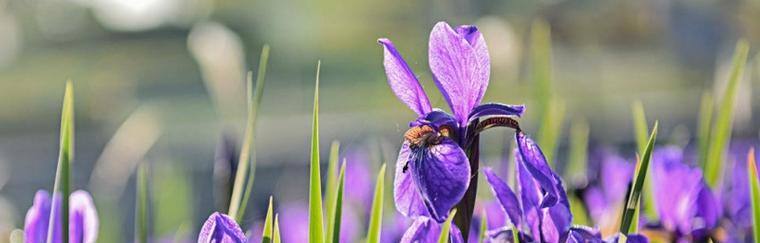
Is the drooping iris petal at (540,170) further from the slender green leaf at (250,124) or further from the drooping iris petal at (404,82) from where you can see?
the slender green leaf at (250,124)

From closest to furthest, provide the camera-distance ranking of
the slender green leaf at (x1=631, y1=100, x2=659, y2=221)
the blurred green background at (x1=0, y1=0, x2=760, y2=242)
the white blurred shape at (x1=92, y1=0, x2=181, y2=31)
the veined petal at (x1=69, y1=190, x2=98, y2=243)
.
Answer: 1. the veined petal at (x1=69, y1=190, x2=98, y2=243)
2. the slender green leaf at (x1=631, y1=100, x2=659, y2=221)
3. the blurred green background at (x1=0, y1=0, x2=760, y2=242)
4. the white blurred shape at (x1=92, y1=0, x2=181, y2=31)

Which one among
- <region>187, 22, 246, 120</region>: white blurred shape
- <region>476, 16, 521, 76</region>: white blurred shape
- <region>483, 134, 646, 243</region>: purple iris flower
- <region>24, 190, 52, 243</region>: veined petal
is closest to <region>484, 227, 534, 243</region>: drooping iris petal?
<region>483, 134, 646, 243</region>: purple iris flower

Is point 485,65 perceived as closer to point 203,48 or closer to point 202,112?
point 203,48

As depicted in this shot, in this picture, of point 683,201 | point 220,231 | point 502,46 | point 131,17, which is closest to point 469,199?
point 220,231

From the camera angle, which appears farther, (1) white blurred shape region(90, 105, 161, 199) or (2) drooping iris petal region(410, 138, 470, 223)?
(1) white blurred shape region(90, 105, 161, 199)

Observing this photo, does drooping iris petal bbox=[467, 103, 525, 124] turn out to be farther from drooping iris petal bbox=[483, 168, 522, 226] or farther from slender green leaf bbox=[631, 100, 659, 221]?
slender green leaf bbox=[631, 100, 659, 221]

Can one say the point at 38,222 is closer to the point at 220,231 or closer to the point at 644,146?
the point at 220,231
